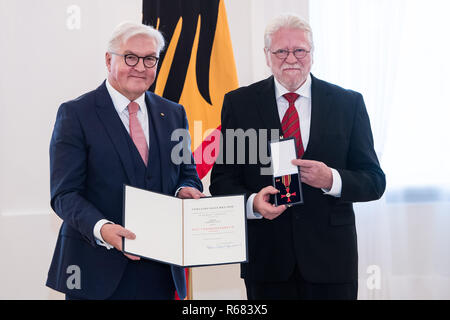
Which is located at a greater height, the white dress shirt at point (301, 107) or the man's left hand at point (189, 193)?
the white dress shirt at point (301, 107)

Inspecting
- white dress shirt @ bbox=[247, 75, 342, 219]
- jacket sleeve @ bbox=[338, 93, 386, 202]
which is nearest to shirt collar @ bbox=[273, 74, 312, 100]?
white dress shirt @ bbox=[247, 75, 342, 219]

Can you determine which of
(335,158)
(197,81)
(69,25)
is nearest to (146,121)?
(335,158)

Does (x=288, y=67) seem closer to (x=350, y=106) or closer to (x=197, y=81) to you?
(x=350, y=106)

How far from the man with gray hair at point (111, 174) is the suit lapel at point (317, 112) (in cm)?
57

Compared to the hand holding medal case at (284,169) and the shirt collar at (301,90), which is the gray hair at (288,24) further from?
the hand holding medal case at (284,169)

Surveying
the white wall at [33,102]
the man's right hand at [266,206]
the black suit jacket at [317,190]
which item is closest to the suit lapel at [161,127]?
the black suit jacket at [317,190]

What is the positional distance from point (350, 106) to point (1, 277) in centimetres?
303

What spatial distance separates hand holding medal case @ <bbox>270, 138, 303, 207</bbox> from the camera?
201 cm

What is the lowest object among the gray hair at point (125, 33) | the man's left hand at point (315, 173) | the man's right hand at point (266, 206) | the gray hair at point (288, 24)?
the man's right hand at point (266, 206)

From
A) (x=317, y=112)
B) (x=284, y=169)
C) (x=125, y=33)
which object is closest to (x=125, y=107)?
(x=125, y=33)

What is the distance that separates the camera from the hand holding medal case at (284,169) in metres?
2.01

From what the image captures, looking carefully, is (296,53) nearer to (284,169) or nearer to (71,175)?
(284,169)

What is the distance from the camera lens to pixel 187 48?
3.55 m

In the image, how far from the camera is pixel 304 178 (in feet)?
6.78
